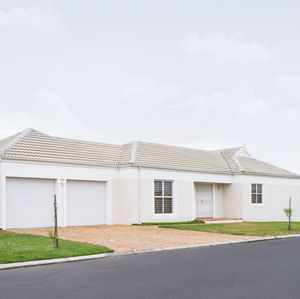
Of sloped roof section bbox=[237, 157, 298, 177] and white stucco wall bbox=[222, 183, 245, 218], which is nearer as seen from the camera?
white stucco wall bbox=[222, 183, 245, 218]

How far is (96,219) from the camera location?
21438 mm

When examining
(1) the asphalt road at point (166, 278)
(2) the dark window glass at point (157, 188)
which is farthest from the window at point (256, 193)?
(1) the asphalt road at point (166, 278)

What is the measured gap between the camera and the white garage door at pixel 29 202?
1844 centimetres

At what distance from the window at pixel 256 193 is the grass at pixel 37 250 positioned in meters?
17.5

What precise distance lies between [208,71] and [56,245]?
13.8 metres

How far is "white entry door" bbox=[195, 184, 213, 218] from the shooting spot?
26.1 m

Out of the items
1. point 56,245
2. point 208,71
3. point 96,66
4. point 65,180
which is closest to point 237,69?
point 208,71

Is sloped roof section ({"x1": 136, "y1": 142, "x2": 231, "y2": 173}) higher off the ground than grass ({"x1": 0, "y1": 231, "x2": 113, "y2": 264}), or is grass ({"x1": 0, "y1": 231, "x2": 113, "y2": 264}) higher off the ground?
sloped roof section ({"x1": 136, "y1": 142, "x2": 231, "y2": 173})

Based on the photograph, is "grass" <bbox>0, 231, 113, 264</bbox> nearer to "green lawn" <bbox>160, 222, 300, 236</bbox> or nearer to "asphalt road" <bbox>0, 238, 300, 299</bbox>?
"asphalt road" <bbox>0, 238, 300, 299</bbox>

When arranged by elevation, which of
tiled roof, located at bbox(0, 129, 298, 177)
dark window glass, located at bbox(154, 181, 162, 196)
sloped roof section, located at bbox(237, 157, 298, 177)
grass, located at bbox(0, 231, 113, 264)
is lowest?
grass, located at bbox(0, 231, 113, 264)

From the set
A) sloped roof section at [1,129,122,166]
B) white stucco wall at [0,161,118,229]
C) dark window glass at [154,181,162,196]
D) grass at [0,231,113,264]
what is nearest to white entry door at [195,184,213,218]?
dark window glass at [154,181,162,196]

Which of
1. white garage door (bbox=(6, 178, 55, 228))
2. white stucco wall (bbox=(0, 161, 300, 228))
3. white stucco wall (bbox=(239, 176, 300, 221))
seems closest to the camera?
white garage door (bbox=(6, 178, 55, 228))

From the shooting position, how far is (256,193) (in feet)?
90.2

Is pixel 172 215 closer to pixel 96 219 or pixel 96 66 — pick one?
pixel 96 219
